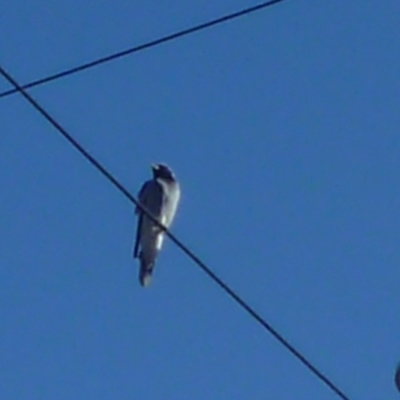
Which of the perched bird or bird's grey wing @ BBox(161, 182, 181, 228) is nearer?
the perched bird

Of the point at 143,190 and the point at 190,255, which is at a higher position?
the point at 143,190

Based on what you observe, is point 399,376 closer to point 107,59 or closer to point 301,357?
point 301,357

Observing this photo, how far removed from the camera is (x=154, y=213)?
532 inches

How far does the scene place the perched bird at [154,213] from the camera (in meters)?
12.8

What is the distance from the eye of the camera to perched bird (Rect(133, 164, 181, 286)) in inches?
502

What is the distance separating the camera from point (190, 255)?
707cm

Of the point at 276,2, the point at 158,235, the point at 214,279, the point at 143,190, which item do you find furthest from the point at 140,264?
the point at 214,279

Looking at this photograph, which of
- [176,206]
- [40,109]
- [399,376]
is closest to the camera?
[40,109]

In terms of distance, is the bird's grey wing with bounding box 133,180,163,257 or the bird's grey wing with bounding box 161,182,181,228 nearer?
the bird's grey wing with bounding box 133,180,163,257

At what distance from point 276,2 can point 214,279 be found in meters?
1.68

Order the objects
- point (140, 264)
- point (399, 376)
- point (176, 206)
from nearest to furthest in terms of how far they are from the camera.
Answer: point (399, 376), point (140, 264), point (176, 206)

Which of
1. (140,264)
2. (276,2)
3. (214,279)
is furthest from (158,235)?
(214,279)

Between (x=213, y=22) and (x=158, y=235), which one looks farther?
(x=158, y=235)

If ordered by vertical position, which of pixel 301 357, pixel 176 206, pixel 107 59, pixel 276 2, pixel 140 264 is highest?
pixel 176 206
